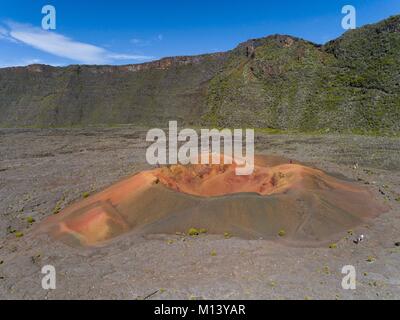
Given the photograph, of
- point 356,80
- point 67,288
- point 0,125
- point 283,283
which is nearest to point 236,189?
point 283,283

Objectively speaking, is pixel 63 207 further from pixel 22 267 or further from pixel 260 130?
pixel 260 130

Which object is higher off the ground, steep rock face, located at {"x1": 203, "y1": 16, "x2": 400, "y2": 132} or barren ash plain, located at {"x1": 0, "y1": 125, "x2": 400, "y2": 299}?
steep rock face, located at {"x1": 203, "y1": 16, "x2": 400, "y2": 132}

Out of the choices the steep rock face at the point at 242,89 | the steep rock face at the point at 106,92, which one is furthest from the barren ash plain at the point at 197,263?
the steep rock face at the point at 106,92

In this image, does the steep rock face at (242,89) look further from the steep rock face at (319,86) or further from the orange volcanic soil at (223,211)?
the orange volcanic soil at (223,211)

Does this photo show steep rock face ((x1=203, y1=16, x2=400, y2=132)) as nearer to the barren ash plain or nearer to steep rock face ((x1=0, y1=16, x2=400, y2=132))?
steep rock face ((x1=0, y1=16, x2=400, y2=132))

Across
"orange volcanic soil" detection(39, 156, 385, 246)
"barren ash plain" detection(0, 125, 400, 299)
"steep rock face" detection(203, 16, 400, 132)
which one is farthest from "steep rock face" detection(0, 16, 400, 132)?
"barren ash plain" detection(0, 125, 400, 299)

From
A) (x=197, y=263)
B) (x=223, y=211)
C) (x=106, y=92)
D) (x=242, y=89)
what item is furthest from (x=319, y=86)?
(x=106, y=92)
